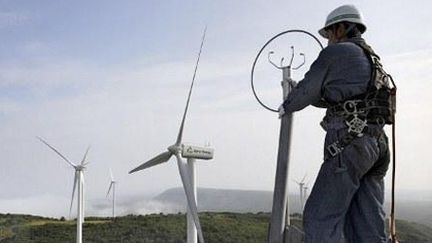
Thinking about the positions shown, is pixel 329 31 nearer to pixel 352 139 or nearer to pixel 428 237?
pixel 352 139

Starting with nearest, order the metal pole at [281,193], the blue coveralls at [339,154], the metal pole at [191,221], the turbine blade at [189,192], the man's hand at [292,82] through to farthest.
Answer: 1. the blue coveralls at [339,154]
2. the metal pole at [281,193]
3. the man's hand at [292,82]
4. the turbine blade at [189,192]
5. the metal pole at [191,221]

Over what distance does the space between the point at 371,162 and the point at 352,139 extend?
21 centimetres

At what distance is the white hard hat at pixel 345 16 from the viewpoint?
4.52 meters

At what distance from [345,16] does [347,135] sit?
2.85ft

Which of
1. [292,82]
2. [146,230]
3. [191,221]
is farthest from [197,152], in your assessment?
[146,230]

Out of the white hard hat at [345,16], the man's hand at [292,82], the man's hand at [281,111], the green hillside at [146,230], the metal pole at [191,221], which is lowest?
the green hillside at [146,230]

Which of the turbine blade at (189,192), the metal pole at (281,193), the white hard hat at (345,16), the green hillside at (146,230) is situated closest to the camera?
the metal pole at (281,193)

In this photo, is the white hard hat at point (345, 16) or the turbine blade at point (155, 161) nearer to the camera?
the white hard hat at point (345, 16)

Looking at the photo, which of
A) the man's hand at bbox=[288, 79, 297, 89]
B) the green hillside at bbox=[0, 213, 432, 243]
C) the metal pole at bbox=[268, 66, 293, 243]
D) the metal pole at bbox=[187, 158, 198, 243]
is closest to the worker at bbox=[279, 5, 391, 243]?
the metal pole at bbox=[268, 66, 293, 243]

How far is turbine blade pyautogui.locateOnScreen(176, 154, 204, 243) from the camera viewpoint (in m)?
13.1

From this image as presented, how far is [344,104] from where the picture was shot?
4383 millimetres

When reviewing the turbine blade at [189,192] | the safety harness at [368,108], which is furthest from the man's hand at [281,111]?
the turbine blade at [189,192]

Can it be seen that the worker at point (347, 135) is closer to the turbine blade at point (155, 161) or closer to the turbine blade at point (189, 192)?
the turbine blade at point (189, 192)

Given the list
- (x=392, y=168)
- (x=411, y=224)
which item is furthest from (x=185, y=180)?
(x=411, y=224)
